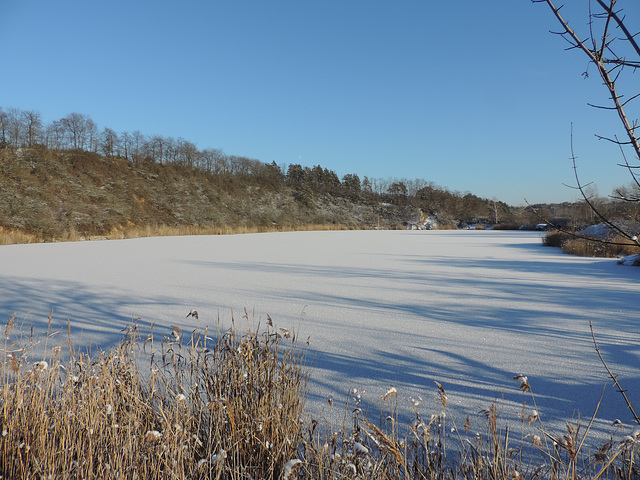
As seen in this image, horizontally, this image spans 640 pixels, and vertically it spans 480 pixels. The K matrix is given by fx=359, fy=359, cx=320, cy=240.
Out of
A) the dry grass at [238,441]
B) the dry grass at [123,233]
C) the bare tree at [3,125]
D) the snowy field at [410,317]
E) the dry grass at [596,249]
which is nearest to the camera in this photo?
the dry grass at [238,441]

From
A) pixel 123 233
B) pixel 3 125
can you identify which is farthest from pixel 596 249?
pixel 3 125

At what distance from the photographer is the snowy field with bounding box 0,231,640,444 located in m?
2.10

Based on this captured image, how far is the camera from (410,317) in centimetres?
366

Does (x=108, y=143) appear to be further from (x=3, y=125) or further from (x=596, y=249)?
(x=596, y=249)

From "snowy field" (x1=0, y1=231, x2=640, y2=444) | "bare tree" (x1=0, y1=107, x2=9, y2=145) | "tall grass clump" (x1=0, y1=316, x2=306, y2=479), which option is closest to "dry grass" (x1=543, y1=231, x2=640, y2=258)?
"snowy field" (x1=0, y1=231, x2=640, y2=444)

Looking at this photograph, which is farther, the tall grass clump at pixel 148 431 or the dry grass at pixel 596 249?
the dry grass at pixel 596 249

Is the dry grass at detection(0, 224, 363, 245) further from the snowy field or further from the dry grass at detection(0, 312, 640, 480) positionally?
the dry grass at detection(0, 312, 640, 480)

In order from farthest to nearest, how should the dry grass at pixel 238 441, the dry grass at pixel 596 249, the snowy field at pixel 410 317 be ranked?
the dry grass at pixel 596 249 → the snowy field at pixel 410 317 → the dry grass at pixel 238 441

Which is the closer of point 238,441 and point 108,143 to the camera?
point 238,441

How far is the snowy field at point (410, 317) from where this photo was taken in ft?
6.89

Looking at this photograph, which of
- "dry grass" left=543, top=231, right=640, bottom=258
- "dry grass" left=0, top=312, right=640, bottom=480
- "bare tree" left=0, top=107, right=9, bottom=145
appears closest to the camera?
"dry grass" left=0, top=312, right=640, bottom=480

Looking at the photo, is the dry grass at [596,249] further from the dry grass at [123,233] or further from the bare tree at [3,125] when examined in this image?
the bare tree at [3,125]

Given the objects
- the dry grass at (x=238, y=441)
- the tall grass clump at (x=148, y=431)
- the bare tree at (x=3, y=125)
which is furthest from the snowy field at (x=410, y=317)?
the bare tree at (x=3, y=125)

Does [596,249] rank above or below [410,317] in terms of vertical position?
above
